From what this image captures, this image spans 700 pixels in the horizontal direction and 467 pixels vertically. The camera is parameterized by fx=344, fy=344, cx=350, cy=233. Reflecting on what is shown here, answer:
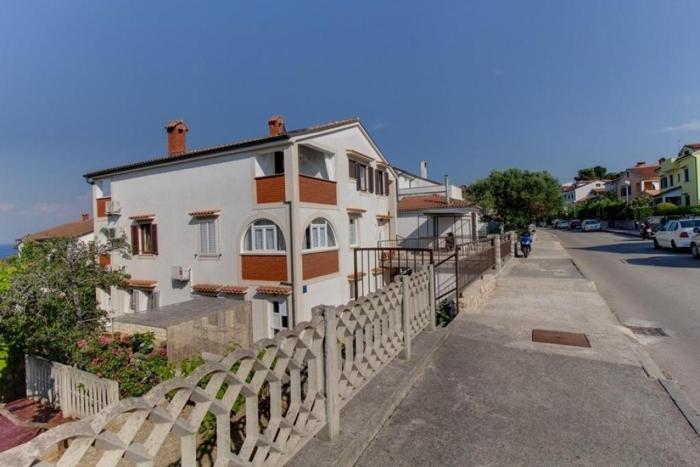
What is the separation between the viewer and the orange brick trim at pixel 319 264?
493 inches

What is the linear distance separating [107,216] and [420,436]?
19.1m

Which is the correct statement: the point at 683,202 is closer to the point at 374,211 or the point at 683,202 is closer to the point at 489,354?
the point at 374,211

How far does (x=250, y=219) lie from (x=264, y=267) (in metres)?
1.89

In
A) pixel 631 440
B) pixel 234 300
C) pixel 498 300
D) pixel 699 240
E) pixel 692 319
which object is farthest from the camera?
pixel 699 240

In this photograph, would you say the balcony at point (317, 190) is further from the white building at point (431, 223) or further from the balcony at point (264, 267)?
the white building at point (431, 223)

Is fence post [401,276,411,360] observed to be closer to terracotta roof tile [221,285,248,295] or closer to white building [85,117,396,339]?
white building [85,117,396,339]

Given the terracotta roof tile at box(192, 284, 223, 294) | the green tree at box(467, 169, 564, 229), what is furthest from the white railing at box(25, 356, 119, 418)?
the green tree at box(467, 169, 564, 229)

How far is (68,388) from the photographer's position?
8531 mm

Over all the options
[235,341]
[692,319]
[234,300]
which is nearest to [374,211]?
[234,300]

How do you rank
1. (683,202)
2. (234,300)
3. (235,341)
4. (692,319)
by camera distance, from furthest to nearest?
(683,202) < (234,300) < (235,341) < (692,319)

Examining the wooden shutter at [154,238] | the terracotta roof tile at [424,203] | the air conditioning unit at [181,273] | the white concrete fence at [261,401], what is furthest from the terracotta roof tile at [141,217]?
the terracotta roof tile at [424,203]

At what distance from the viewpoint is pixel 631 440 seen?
10.7 feet

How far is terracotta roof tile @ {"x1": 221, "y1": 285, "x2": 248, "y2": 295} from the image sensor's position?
12.9 meters

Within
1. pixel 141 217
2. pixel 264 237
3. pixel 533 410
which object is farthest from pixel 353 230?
pixel 533 410
